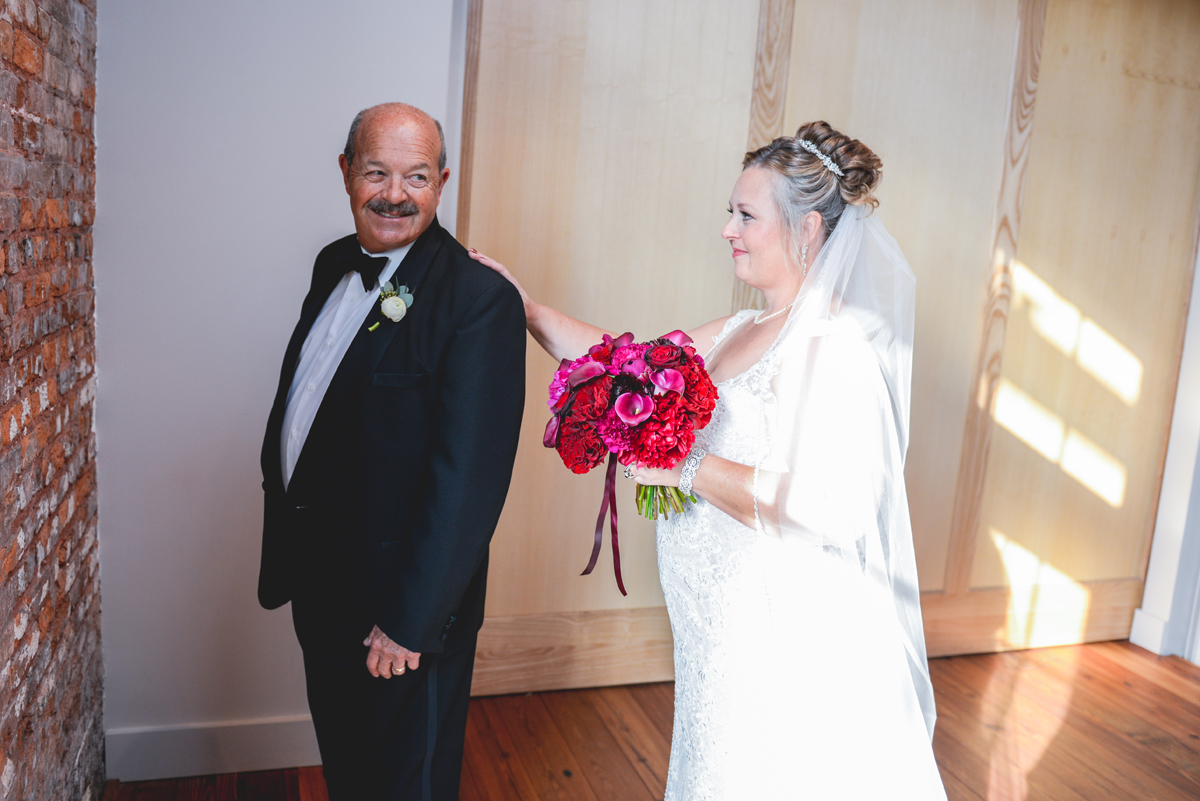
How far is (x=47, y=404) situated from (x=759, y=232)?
167 centimetres

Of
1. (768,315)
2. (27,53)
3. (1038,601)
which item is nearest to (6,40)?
(27,53)

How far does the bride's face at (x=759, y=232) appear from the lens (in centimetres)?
213

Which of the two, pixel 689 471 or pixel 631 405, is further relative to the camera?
pixel 689 471

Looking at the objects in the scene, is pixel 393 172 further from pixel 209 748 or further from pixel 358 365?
pixel 209 748

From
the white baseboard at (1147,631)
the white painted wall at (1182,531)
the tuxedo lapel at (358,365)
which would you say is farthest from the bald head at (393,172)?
the white baseboard at (1147,631)

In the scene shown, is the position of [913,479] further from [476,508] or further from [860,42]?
[476,508]

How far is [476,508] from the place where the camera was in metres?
1.83

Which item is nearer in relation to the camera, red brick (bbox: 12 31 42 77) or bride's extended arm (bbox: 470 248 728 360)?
red brick (bbox: 12 31 42 77)

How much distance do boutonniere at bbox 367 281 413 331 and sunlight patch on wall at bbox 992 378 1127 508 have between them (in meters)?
2.97

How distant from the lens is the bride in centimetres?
192

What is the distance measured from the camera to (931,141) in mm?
3625

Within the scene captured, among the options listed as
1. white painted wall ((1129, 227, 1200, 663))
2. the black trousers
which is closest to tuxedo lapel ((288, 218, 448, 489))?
the black trousers

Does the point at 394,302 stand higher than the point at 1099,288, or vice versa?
the point at 1099,288

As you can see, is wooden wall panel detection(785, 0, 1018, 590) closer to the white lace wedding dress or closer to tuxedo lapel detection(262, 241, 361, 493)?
the white lace wedding dress
